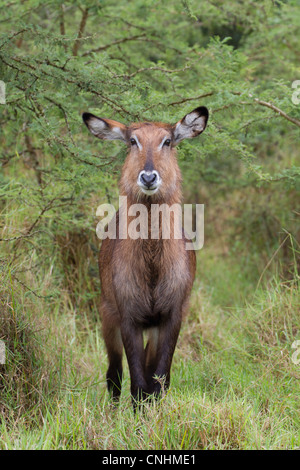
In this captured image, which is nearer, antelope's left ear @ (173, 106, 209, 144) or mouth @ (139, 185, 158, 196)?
mouth @ (139, 185, 158, 196)

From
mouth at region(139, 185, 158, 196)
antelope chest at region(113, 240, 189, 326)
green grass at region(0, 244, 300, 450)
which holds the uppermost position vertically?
mouth at region(139, 185, 158, 196)

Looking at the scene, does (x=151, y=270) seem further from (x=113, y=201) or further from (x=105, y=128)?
(x=113, y=201)

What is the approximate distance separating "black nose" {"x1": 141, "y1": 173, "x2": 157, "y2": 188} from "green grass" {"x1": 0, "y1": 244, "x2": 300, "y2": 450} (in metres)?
1.22

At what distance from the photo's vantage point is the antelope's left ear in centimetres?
461

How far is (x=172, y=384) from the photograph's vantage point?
491 cm

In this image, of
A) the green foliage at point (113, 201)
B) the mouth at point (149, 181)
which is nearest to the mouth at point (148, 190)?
the mouth at point (149, 181)

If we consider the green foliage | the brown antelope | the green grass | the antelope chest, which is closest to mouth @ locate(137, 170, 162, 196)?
the brown antelope

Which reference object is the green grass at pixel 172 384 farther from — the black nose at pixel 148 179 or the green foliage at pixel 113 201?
the black nose at pixel 148 179

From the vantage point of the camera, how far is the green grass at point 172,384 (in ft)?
11.8

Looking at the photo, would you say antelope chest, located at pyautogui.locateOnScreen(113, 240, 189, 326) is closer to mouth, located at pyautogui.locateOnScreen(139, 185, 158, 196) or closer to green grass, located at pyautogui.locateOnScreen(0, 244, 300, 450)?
mouth, located at pyautogui.locateOnScreen(139, 185, 158, 196)

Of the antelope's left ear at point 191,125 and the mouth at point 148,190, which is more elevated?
the antelope's left ear at point 191,125

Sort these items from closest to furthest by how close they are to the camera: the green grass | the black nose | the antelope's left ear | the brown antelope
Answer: the green grass, the black nose, the brown antelope, the antelope's left ear

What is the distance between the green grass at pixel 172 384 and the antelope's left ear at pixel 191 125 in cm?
163

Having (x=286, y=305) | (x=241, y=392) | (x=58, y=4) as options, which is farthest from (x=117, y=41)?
(x=241, y=392)
